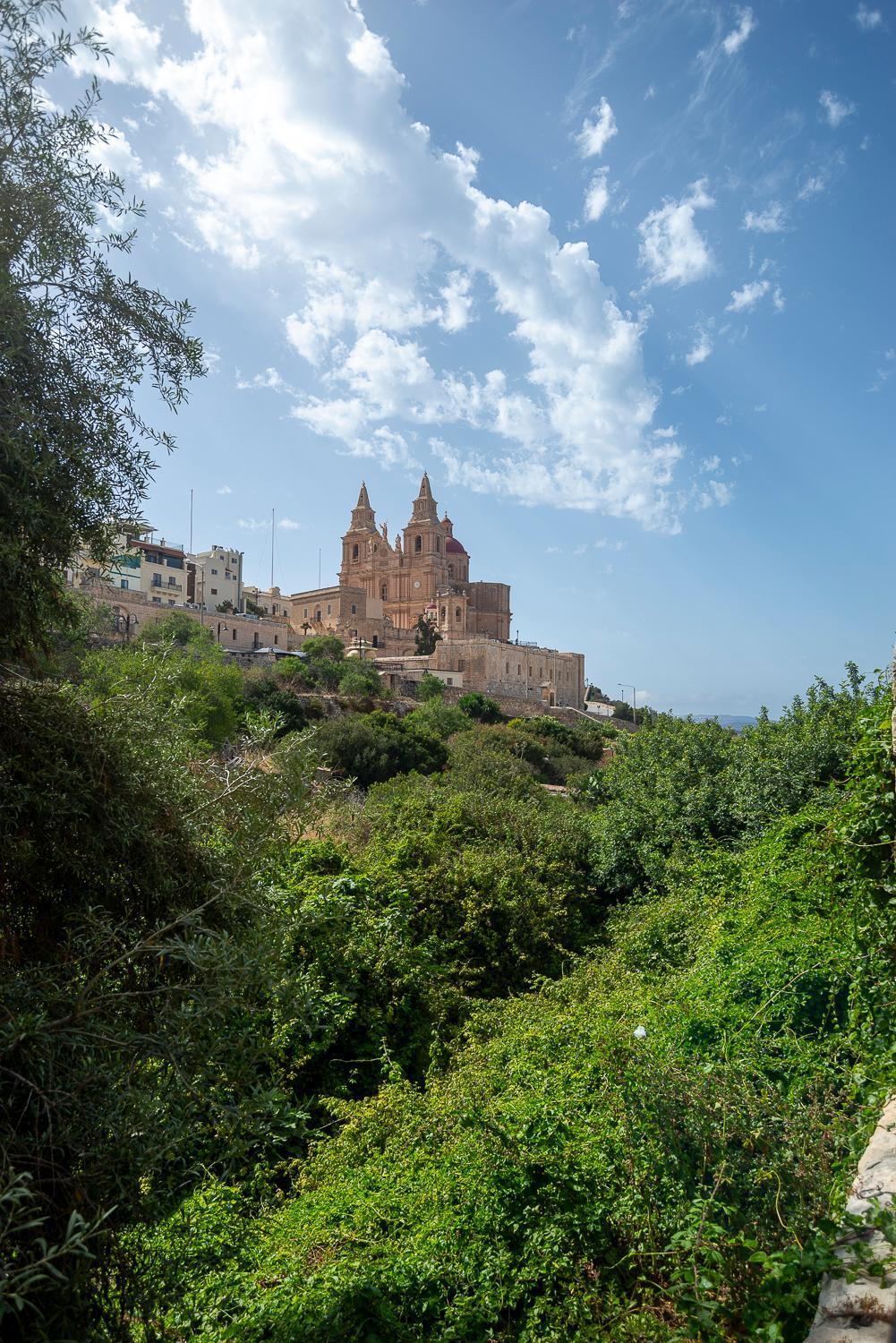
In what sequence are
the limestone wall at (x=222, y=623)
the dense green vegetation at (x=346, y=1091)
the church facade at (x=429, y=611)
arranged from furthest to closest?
the church facade at (x=429, y=611)
the limestone wall at (x=222, y=623)
the dense green vegetation at (x=346, y=1091)

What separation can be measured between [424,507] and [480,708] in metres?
39.9

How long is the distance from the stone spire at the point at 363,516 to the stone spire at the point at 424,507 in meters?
4.94

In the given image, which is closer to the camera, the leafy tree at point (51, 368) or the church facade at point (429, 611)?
the leafy tree at point (51, 368)

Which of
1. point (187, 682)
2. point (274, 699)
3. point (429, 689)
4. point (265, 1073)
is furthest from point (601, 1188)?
point (429, 689)

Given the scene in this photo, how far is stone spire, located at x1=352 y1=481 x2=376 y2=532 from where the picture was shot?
85500 mm

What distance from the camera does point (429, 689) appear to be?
48531mm

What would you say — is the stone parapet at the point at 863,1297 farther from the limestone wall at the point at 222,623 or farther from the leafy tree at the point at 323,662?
the limestone wall at the point at 222,623

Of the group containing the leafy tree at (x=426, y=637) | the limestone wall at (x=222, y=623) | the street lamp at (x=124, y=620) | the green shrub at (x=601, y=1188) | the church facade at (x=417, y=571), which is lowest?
the green shrub at (x=601, y=1188)

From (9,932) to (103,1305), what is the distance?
1.49m

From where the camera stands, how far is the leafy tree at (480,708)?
47.7m

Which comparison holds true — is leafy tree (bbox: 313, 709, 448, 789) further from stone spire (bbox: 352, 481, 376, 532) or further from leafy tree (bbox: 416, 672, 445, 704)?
stone spire (bbox: 352, 481, 376, 532)

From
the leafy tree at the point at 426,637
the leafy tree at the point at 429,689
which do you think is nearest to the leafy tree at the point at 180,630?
the leafy tree at the point at 429,689

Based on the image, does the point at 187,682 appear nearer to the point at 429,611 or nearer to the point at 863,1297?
the point at 863,1297

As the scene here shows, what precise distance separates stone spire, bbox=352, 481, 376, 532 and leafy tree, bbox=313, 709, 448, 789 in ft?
185
